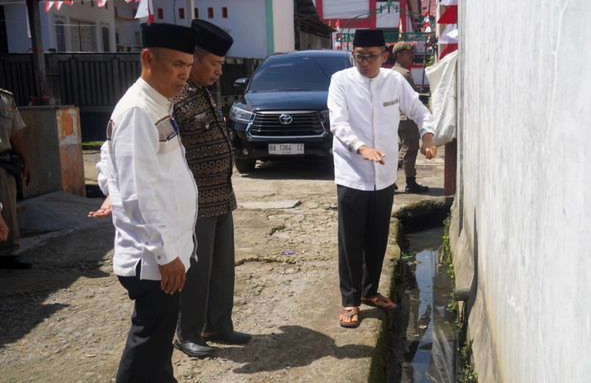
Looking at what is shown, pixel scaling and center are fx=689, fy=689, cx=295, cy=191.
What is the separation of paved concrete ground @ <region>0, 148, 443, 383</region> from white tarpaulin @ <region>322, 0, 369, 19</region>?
1196 cm

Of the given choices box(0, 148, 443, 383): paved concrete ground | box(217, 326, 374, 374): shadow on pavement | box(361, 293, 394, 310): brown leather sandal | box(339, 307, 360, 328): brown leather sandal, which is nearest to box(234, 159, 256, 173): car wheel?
box(0, 148, 443, 383): paved concrete ground

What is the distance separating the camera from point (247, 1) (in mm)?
26266

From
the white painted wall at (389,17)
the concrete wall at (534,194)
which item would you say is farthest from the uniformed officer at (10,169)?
the white painted wall at (389,17)

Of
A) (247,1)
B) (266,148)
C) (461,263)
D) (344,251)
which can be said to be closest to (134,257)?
(344,251)

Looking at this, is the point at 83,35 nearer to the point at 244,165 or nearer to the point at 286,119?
the point at 244,165

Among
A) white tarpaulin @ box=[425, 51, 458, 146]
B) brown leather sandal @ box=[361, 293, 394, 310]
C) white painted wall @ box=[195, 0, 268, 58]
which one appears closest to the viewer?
brown leather sandal @ box=[361, 293, 394, 310]

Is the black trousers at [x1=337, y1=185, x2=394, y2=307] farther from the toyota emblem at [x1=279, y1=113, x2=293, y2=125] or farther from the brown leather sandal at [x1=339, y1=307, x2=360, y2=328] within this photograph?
the toyota emblem at [x1=279, y1=113, x2=293, y2=125]

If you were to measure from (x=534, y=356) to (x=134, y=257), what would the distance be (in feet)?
5.23

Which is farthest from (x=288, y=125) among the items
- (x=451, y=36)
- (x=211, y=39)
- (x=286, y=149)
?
(x=211, y=39)

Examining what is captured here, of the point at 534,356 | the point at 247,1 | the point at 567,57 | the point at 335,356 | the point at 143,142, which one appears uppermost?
the point at 247,1

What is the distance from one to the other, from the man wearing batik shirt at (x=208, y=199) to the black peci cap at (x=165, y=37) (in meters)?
0.62

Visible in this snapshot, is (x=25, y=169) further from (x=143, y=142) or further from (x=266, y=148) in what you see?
(x=266, y=148)

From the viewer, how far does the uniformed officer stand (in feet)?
18.2

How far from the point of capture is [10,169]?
5.58 m
